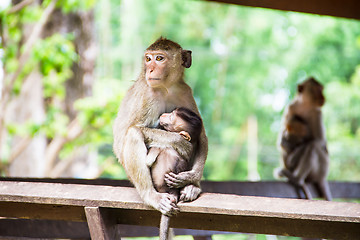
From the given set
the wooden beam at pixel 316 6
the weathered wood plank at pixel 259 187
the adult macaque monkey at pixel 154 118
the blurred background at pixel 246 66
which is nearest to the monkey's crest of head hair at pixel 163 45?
the adult macaque monkey at pixel 154 118

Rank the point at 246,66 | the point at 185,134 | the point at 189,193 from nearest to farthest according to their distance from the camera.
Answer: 1. the point at 189,193
2. the point at 185,134
3. the point at 246,66

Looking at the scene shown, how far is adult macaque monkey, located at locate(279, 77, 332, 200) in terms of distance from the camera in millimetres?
5848

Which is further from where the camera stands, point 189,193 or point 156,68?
point 156,68

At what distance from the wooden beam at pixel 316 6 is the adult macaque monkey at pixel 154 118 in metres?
1.15

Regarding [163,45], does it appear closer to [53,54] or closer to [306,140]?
[306,140]

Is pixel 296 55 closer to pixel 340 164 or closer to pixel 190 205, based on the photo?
→ pixel 340 164

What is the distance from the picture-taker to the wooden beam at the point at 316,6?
414 centimetres

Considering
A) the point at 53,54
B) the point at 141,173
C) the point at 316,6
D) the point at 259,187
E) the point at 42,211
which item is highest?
the point at 316,6

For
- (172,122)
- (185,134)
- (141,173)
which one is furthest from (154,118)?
(141,173)

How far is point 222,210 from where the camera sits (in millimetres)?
2463

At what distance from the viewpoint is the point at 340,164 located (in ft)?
48.9

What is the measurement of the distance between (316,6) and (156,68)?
1.99 metres

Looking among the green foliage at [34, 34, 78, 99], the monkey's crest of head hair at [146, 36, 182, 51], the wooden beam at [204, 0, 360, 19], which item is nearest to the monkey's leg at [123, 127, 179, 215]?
the monkey's crest of head hair at [146, 36, 182, 51]

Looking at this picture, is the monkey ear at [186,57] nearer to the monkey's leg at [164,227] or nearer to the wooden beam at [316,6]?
the wooden beam at [316,6]
